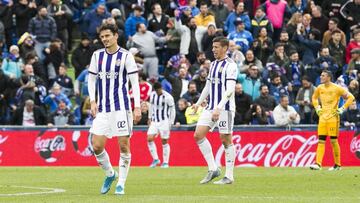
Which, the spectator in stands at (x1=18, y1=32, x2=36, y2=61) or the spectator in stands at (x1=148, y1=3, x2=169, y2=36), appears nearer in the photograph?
the spectator in stands at (x1=18, y1=32, x2=36, y2=61)

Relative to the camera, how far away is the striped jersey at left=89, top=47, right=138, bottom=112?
16.0 metres

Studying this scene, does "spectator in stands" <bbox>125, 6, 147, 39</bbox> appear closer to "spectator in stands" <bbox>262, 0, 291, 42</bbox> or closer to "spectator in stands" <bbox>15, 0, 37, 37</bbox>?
"spectator in stands" <bbox>15, 0, 37, 37</bbox>

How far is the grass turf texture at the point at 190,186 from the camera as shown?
15.2 m

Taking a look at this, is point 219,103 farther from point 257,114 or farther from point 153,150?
point 257,114

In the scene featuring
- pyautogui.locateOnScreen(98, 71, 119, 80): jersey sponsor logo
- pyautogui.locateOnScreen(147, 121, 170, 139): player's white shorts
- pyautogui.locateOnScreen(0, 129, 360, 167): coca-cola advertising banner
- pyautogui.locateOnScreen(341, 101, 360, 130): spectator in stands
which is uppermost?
pyautogui.locateOnScreen(98, 71, 119, 80): jersey sponsor logo

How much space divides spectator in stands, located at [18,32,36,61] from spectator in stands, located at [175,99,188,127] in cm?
491

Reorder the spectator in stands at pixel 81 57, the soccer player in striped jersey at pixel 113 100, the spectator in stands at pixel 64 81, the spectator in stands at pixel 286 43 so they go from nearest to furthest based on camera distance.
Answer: the soccer player in striped jersey at pixel 113 100 < the spectator in stands at pixel 64 81 < the spectator in stands at pixel 286 43 < the spectator in stands at pixel 81 57

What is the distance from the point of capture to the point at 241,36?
32.4m

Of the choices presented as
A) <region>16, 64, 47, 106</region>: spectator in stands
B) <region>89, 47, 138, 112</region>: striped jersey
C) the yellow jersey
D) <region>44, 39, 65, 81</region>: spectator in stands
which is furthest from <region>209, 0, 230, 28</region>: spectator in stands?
<region>89, 47, 138, 112</region>: striped jersey

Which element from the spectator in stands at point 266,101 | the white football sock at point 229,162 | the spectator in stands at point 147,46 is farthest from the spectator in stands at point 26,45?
the white football sock at point 229,162

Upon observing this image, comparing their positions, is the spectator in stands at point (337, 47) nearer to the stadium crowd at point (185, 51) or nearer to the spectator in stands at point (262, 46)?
the stadium crowd at point (185, 51)

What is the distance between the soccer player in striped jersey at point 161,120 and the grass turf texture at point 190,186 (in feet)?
14.1

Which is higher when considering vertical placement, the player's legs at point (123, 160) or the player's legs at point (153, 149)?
the player's legs at point (123, 160)

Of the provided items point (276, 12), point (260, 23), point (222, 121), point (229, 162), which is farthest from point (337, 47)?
point (229, 162)
